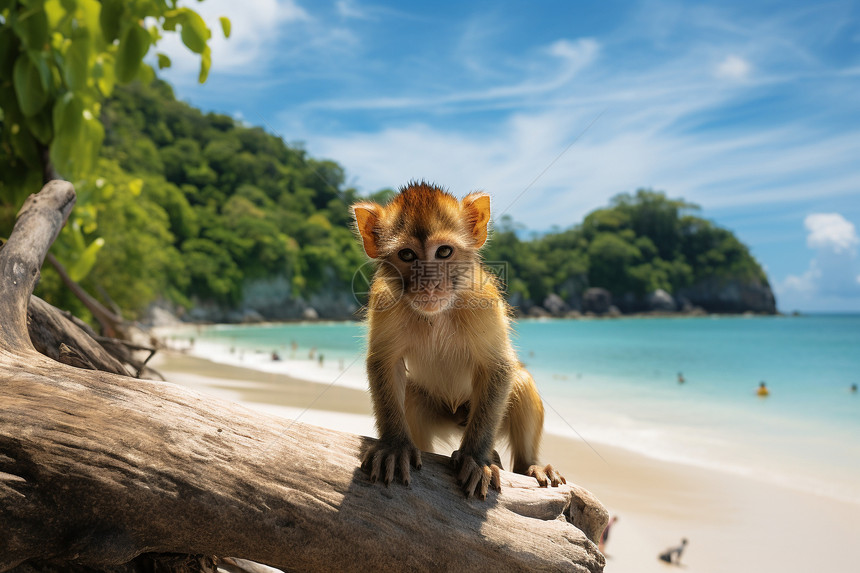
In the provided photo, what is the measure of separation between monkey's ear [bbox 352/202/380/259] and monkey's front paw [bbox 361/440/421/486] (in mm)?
1348

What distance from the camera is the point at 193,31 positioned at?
3879 mm

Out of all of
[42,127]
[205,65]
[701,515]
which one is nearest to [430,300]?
[205,65]

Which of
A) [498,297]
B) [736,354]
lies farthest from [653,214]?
[498,297]

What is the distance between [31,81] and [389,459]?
4104 mm

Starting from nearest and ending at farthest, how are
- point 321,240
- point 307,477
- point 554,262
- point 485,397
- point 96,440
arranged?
point 96,440 → point 307,477 → point 485,397 → point 321,240 → point 554,262

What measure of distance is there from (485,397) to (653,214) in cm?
14641

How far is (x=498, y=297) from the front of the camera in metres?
4.10

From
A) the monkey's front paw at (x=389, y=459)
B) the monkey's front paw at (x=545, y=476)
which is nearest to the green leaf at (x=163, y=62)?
the monkey's front paw at (x=389, y=459)

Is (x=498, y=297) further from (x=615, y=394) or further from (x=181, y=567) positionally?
(x=615, y=394)

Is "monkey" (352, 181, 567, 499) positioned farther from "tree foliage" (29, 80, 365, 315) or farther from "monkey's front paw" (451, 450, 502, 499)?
"tree foliage" (29, 80, 365, 315)

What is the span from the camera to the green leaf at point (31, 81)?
4.25 meters

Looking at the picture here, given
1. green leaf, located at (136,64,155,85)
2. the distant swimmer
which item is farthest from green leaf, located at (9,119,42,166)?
the distant swimmer

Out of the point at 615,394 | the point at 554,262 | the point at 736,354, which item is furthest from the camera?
the point at 554,262

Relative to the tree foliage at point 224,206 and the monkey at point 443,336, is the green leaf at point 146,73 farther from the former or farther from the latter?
the tree foliage at point 224,206
